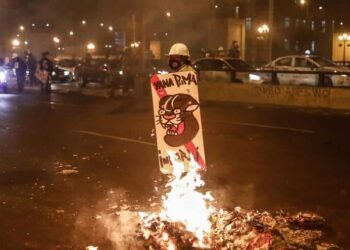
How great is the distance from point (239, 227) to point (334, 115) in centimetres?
901

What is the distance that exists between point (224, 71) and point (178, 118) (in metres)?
11.3

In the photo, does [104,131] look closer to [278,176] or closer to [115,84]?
[278,176]

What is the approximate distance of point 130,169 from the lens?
725 centimetres

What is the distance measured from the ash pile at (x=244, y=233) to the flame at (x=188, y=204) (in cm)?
4

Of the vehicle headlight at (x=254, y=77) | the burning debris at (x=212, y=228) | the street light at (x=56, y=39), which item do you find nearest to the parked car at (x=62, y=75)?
the vehicle headlight at (x=254, y=77)

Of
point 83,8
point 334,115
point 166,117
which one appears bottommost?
point 334,115

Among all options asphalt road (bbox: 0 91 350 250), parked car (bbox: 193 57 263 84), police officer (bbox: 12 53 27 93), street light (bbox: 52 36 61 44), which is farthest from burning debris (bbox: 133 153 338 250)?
street light (bbox: 52 36 61 44)

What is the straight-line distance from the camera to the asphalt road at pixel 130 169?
5094 millimetres

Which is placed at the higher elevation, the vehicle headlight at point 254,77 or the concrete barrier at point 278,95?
the vehicle headlight at point 254,77

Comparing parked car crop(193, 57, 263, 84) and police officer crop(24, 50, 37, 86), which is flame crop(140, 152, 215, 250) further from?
police officer crop(24, 50, 37, 86)

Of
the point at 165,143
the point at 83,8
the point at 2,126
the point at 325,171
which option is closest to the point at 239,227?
the point at 165,143

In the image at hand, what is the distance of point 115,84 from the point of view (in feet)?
69.4

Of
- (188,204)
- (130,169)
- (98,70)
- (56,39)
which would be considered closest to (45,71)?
(98,70)

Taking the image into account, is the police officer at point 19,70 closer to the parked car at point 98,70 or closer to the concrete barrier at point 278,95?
the parked car at point 98,70
